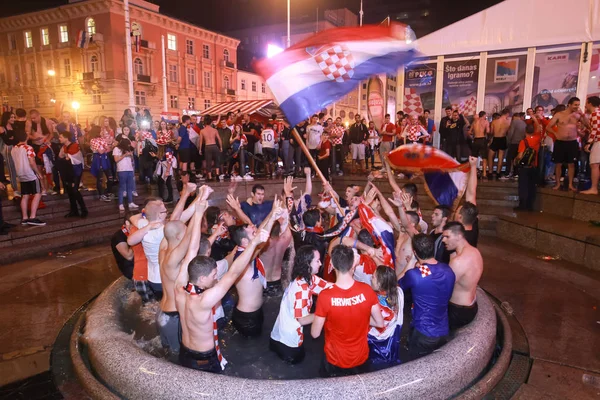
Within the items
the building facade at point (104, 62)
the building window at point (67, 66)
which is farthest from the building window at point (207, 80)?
the building window at point (67, 66)

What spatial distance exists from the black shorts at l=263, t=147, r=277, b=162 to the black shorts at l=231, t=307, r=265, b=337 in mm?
9666

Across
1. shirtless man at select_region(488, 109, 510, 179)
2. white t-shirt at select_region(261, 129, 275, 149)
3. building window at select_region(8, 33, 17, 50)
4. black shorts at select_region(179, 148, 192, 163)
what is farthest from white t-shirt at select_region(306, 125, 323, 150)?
building window at select_region(8, 33, 17, 50)

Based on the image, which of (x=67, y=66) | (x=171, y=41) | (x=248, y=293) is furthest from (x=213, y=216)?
(x=67, y=66)

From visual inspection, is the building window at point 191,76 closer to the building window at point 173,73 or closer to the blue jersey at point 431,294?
the building window at point 173,73

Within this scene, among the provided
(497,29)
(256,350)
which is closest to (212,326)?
(256,350)

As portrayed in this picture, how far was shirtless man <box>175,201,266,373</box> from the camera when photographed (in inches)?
144

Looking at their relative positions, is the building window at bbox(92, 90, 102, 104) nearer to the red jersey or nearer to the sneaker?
the sneaker

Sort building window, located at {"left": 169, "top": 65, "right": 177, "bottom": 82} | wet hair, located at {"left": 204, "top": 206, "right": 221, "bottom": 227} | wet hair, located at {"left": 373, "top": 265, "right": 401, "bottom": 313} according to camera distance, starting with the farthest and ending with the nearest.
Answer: building window, located at {"left": 169, "top": 65, "right": 177, "bottom": 82} < wet hair, located at {"left": 204, "top": 206, "right": 221, "bottom": 227} < wet hair, located at {"left": 373, "top": 265, "right": 401, "bottom": 313}

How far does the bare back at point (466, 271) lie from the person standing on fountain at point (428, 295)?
1.08 ft

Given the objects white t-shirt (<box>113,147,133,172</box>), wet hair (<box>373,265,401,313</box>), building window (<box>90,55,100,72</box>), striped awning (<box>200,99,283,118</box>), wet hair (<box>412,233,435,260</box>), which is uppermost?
building window (<box>90,55,100,72</box>)

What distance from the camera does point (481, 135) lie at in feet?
39.6

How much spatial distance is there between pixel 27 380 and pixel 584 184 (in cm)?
1149

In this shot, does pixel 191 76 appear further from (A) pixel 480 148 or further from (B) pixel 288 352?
(B) pixel 288 352

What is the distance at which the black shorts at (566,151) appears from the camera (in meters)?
9.22
